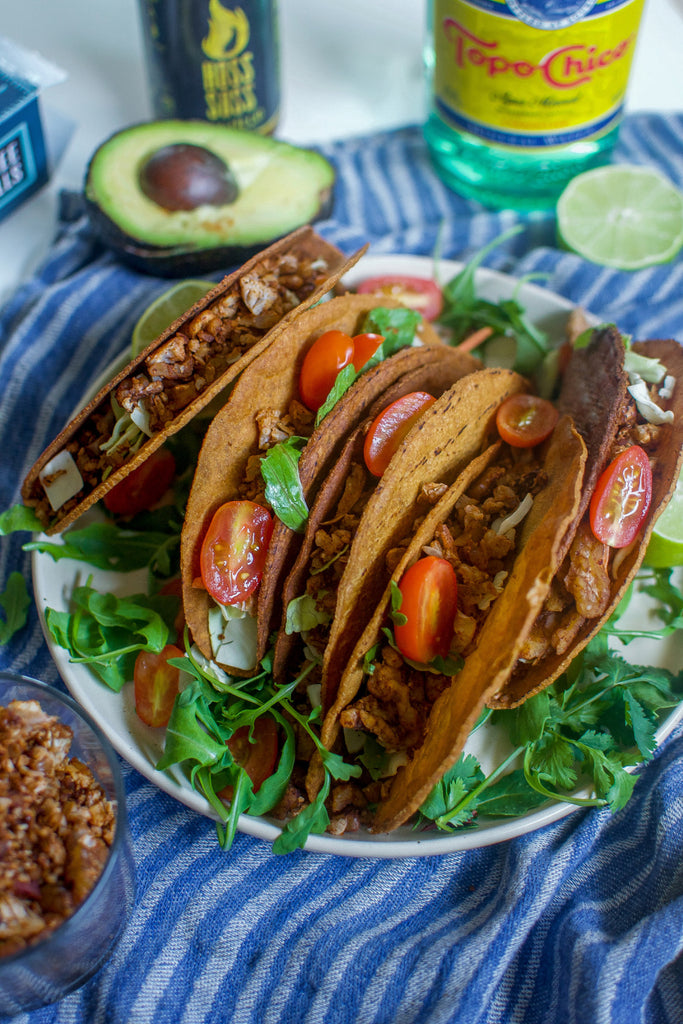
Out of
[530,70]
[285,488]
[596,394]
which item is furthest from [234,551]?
[530,70]

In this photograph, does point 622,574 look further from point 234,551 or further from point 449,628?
point 234,551

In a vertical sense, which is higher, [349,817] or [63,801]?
[63,801]

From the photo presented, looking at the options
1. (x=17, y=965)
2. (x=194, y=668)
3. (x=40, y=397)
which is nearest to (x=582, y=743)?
(x=194, y=668)

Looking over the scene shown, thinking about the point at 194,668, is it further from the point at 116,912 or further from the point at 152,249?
the point at 152,249

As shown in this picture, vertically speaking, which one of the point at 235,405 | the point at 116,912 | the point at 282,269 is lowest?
the point at 116,912

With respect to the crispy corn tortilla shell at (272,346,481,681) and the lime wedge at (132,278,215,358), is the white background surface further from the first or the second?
the crispy corn tortilla shell at (272,346,481,681)
